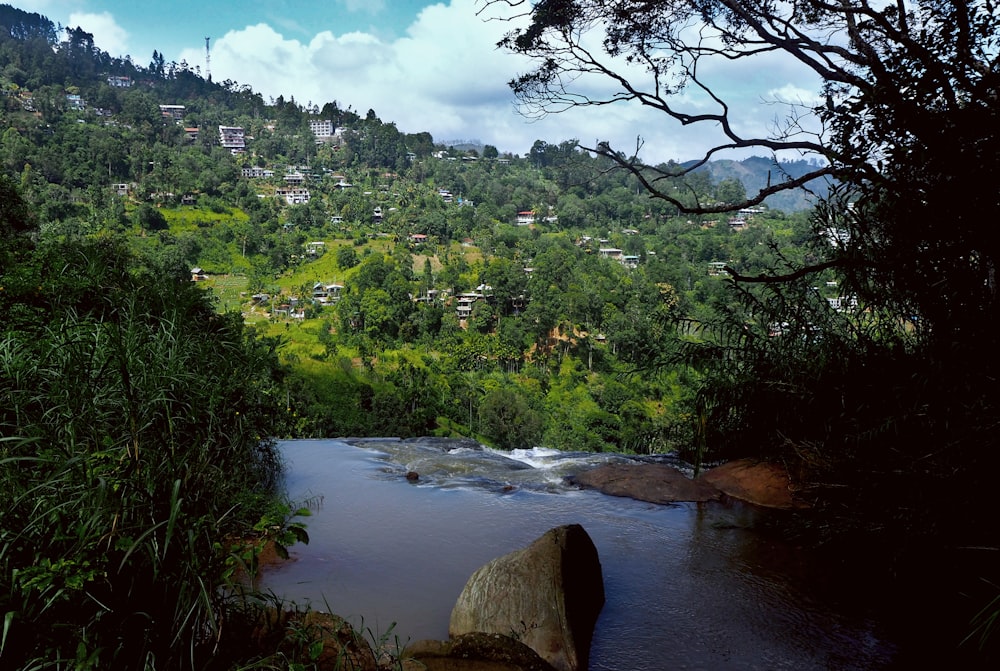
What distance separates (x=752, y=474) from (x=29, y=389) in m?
5.81

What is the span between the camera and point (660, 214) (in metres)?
63.1

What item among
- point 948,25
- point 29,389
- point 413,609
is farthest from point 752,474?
point 29,389

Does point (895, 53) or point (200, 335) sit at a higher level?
point (895, 53)

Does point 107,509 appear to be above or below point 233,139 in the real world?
below

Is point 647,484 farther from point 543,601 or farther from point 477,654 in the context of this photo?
point 477,654

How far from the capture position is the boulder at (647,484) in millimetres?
6359

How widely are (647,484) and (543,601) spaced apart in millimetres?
3427

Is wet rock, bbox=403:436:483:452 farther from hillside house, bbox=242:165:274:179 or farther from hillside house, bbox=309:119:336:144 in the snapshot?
hillside house, bbox=309:119:336:144

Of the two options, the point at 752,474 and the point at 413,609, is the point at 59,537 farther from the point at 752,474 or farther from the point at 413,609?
the point at 752,474

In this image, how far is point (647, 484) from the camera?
675cm

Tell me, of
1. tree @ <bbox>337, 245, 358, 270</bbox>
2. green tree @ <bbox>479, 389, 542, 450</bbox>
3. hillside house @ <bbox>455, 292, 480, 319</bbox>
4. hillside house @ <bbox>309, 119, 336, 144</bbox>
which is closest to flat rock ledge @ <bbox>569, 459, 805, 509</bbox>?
green tree @ <bbox>479, 389, 542, 450</bbox>

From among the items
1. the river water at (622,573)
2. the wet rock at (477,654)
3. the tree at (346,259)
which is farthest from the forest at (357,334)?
the wet rock at (477,654)


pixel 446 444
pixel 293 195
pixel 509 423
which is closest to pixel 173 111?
pixel 293 195

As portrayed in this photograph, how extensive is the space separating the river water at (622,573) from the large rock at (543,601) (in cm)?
18
